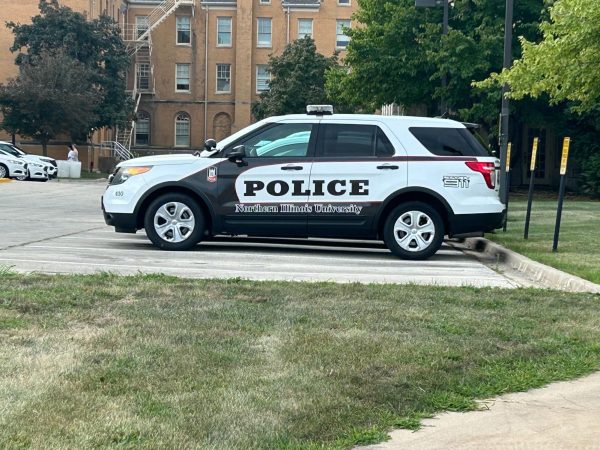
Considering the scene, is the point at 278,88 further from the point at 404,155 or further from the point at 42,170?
the point at 404,155

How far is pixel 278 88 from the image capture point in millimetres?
54906

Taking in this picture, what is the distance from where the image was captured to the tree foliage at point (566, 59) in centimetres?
1487

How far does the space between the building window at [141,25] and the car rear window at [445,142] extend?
188ft

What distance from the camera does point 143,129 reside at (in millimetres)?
68375

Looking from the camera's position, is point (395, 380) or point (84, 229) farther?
point (84, 229)

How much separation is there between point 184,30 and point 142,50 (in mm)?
3466

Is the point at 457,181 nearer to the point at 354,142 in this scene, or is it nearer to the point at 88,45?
the point at 354,142

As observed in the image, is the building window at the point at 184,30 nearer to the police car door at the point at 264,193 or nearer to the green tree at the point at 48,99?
the green tree at the point at 48,99

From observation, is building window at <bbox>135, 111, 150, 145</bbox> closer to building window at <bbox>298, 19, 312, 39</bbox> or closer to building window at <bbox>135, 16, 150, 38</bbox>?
building window at <bbox>135, 16, 150, 38</bbox>

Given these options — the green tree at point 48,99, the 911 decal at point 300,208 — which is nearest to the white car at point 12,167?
the green tree at point 48,99

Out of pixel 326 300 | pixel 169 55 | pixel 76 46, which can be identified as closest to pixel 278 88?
pixel 76 46

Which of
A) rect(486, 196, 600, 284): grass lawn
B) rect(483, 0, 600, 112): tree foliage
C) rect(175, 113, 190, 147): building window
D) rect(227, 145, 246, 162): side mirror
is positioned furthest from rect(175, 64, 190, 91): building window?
rect(227, 145, 246, 162): side mirror

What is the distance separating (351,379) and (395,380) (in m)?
0.26

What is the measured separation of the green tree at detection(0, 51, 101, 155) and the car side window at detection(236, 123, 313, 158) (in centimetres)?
3515
